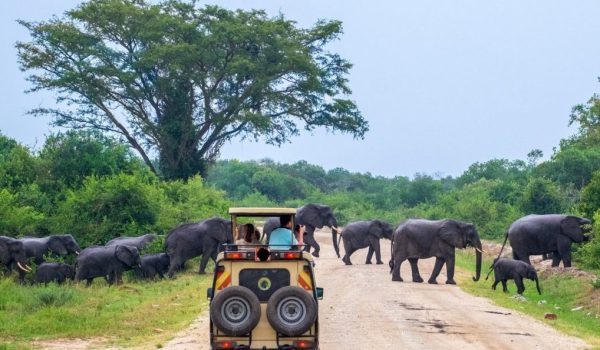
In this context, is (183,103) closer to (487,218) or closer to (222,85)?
(222,85)

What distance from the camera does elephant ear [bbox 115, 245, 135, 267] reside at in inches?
1172

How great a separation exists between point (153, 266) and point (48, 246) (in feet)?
9.59

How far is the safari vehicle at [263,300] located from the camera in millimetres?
14531

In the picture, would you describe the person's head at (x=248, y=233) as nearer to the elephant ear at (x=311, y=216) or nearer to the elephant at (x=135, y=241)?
the elephant at (x=135, y=241)

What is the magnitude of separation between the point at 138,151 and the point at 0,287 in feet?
109

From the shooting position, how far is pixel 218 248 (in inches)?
1278

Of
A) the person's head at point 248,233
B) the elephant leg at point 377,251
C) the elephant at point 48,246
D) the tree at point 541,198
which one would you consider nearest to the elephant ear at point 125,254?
the elephant at point 48,246

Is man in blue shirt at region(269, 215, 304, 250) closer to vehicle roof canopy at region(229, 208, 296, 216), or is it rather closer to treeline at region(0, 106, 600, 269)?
vehicle roof canopy at region(229, 208, 296, 216)

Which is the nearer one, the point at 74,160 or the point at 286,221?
the point at 286,221

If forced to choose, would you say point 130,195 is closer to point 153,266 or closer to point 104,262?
point 153,266

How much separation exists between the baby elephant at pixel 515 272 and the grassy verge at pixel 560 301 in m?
0.32

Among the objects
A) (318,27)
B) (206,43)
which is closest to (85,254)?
(206,43)

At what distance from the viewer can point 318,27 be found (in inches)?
2406

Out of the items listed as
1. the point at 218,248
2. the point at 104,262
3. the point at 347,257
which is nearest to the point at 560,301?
the point at 218,248
